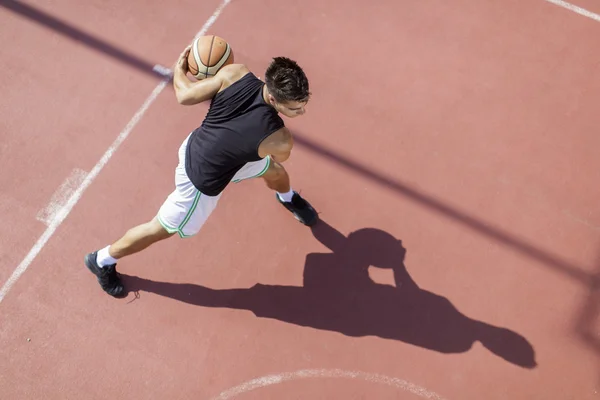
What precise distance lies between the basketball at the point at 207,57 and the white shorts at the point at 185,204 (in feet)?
1.91

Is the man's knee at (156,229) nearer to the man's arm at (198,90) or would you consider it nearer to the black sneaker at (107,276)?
the black sneaker at (107,276)

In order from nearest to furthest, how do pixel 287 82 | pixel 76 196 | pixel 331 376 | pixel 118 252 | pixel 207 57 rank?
1. pixel 287 82
2. pixel 207 57
3. pixel 118 252
4. pixel 331 376
5. pixel 76 196

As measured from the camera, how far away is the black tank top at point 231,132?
3.68 m

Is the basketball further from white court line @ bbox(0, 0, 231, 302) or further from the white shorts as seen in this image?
white court line @ bbox(0, 0, 231, 302)

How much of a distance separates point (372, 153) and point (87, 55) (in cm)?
343

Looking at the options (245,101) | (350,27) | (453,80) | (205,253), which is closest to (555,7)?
(453,80)

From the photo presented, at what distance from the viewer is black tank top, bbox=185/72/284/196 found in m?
3.68

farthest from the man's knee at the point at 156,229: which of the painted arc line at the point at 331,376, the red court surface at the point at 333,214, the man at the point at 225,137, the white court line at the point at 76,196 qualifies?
the painted arc line at the point at 331,376

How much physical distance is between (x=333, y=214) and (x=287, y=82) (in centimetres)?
216

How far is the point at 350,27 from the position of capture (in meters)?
6.27

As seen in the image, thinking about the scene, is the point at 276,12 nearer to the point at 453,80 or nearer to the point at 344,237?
the point at 453,80

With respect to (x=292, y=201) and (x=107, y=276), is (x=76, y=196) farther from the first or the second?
(x=292, y=201)

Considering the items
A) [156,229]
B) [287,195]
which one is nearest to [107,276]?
[156,229]

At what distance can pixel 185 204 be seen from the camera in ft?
13.7
